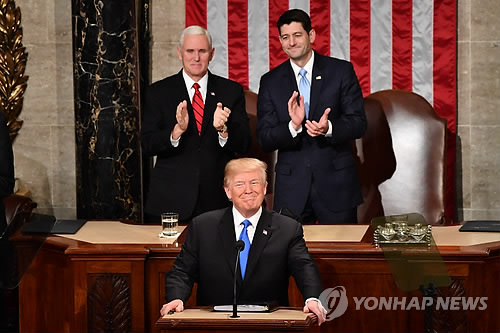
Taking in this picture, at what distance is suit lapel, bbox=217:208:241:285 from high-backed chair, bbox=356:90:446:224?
2.80 m

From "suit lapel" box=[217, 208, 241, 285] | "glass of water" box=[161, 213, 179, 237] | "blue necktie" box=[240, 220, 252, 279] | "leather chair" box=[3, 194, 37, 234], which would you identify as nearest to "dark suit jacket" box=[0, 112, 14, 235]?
"leather chair" box=[3, 194, 37, 234]

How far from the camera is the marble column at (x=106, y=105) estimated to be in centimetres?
745

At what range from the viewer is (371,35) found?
782cm

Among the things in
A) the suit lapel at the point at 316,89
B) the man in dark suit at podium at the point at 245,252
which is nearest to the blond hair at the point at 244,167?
the man in dark suit at podium at the point at 245,252

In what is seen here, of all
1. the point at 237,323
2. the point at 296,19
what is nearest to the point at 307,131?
the point at 296,19

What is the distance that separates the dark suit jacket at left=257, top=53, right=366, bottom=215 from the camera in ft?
19.8

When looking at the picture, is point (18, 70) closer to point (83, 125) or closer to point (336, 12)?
point (83, 125)

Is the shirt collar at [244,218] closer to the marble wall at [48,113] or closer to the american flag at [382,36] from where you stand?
the american flag at [382,36]

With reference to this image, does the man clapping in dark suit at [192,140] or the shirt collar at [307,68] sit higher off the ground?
the shirt collar at [307,68]

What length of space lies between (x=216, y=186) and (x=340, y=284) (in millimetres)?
1265

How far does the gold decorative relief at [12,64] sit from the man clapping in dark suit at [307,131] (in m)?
2.72

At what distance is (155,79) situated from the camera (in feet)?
26.5

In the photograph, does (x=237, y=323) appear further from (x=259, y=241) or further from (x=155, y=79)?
(x=155, y=79)
